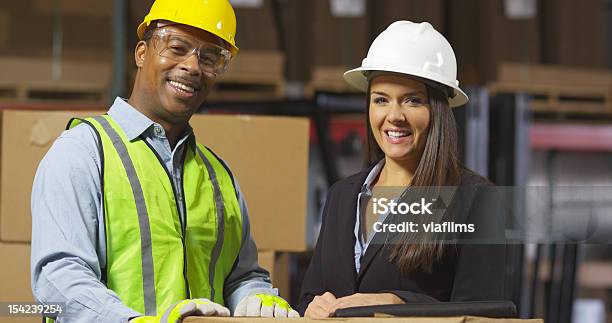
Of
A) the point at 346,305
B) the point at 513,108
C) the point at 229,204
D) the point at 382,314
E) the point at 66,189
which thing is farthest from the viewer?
the point at 513,108

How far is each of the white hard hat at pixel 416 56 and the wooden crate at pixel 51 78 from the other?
3.53 meters

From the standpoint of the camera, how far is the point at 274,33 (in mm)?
6449

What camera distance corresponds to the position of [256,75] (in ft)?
21.2

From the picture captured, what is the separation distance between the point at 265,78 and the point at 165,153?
361 centimetres

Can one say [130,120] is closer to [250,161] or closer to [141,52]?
[141,52]

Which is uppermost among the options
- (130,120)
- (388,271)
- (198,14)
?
(198,14)

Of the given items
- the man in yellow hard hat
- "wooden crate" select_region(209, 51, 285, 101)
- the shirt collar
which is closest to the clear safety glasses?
the man in yellow hard hat

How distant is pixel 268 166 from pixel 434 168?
3.09 ft

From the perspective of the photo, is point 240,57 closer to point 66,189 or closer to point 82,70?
point 82,70

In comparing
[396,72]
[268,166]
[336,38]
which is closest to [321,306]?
[396,72]

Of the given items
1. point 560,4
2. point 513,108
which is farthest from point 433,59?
point 560,4

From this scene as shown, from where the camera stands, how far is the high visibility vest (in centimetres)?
272

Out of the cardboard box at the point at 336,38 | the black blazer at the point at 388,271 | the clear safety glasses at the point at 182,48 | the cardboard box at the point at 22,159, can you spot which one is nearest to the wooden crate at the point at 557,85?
the cardboard box at the point at 336,38

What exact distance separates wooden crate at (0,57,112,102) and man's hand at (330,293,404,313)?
3.80 meters
